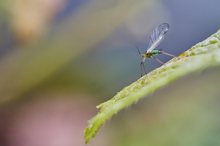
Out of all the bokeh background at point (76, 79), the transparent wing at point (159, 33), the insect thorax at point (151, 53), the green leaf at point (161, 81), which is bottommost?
the green leaf at point (161, 81)

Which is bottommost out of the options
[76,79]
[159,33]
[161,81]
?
[161,81]

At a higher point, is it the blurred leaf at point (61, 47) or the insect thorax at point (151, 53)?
the blurred leaf at point (61, 47)

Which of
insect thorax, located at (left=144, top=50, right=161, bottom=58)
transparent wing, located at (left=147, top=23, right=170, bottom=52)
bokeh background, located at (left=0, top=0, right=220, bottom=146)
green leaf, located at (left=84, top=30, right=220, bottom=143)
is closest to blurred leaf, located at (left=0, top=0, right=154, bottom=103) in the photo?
bokeh background, located at (left=0, top=0, right=220, bottom=146)

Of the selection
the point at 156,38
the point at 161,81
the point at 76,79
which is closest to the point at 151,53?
the point at 156,38

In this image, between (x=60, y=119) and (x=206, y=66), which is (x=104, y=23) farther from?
(x=206, y=66)

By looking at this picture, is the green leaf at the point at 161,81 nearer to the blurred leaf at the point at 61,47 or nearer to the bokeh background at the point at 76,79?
the bokeh background at the point at 76,79

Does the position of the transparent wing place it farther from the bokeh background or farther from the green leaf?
the green leaf

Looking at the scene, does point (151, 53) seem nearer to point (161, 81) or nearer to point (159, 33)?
point (159, 33)

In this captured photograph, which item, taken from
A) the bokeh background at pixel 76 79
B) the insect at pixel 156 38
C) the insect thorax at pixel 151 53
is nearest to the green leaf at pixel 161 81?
the insect at pixel 156 38

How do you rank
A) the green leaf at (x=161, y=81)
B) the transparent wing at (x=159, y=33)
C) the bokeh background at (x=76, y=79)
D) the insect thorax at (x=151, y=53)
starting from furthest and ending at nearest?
Result: the bokeh background at (x=76, y=79) → the insect thorax at (x=151, y=53) → the transparent wing at (x=159, y=33) → the green leaf at (x=161, y=81)
